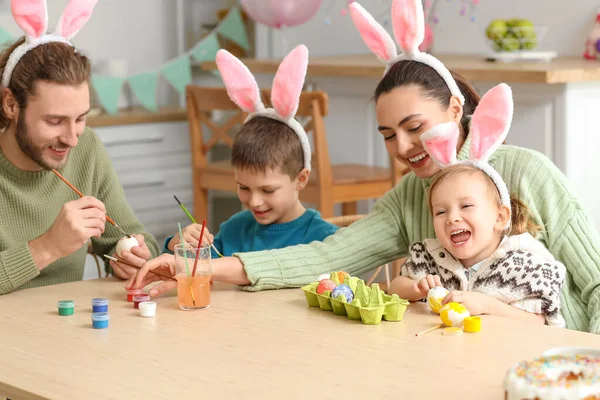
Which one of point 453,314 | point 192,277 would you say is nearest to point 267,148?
point 192,277

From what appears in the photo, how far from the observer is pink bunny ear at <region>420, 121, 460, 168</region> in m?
1.71

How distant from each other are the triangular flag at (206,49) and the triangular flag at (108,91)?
1.67ft

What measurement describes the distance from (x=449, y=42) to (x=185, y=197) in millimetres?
1448

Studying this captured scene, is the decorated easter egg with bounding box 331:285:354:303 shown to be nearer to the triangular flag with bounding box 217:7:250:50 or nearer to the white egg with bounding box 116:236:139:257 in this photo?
the white egg with bounding box 116:236:139:257

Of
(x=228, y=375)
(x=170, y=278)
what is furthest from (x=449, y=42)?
(x=228, y=375)

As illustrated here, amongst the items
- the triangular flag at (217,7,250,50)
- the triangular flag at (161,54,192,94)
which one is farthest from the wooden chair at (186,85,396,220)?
the triangular flag at (217,7,250,50)

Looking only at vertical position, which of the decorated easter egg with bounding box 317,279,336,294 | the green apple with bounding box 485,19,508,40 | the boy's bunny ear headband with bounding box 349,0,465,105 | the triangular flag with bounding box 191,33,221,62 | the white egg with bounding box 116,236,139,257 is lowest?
the white egg with bounding box 116,236,139,257

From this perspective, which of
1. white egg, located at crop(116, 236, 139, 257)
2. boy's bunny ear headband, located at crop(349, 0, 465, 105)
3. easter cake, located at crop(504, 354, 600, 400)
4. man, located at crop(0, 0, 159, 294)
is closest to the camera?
easter cake, located at crop(504, 354, 600, 400)

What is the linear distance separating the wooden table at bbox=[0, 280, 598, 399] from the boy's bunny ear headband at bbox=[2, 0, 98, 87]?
0.66 m

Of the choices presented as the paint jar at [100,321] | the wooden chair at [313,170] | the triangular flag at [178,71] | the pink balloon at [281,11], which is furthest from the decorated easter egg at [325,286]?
the triangular flag at [178,71]

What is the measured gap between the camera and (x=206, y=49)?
4.89m

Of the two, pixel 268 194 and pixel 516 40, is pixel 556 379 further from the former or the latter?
pixel 516 40

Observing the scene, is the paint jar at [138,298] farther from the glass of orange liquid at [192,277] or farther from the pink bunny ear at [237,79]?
the pink bunny ear at [237,79]

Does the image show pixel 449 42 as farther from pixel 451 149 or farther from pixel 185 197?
pixel 451 149
